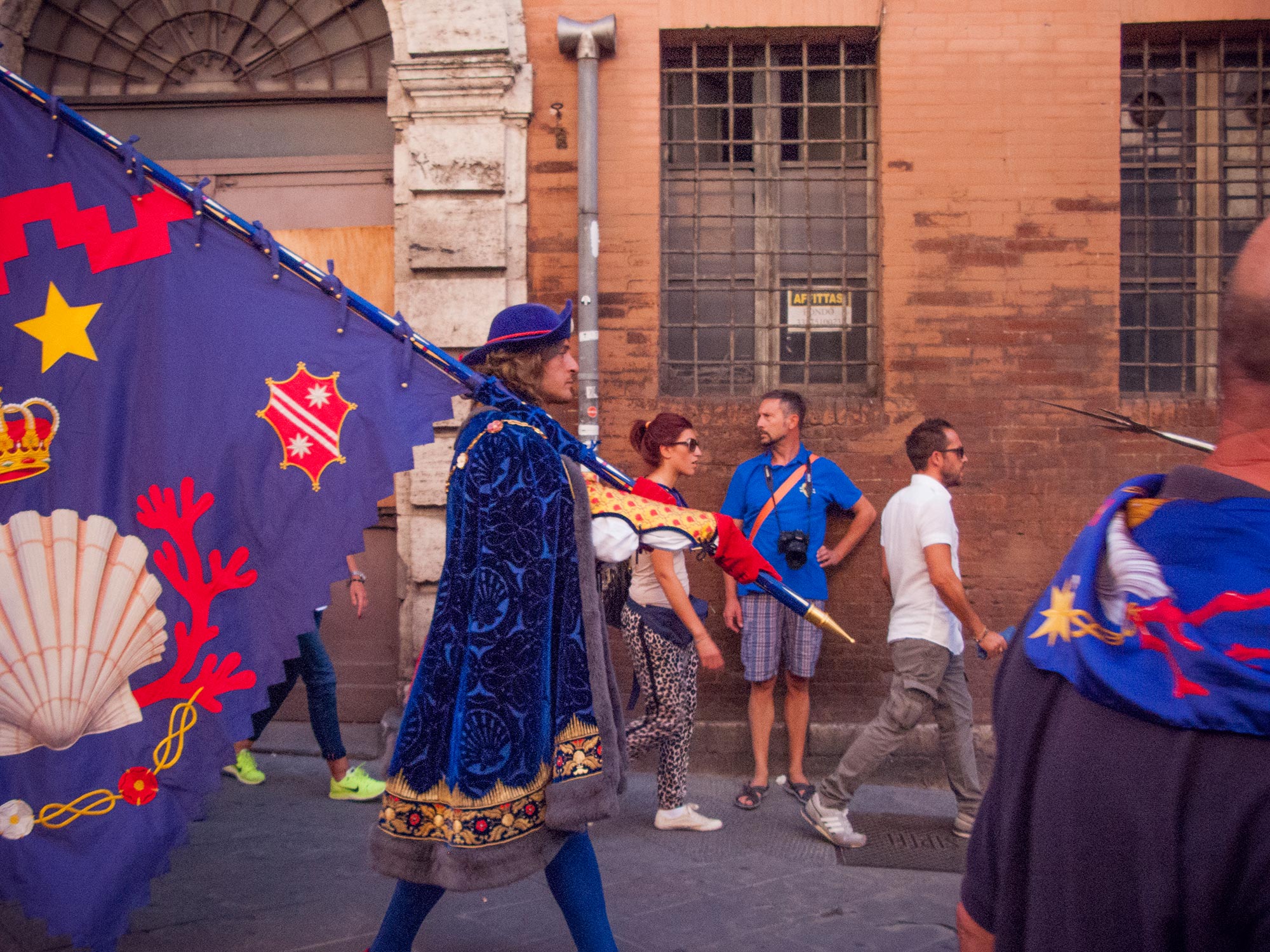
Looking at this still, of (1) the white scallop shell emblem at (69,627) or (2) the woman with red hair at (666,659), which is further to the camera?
(2) the woman with red hair at (666,659)

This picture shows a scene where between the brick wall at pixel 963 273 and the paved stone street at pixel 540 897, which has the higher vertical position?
the brick wall at pixel 963 273

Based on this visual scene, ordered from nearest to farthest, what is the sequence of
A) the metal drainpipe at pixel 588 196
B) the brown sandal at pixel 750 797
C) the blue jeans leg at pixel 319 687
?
the blue jeans leg at pixel 319 687
the brown sandal at pixel 750 797
the metal drainpipe at pixel 588 196

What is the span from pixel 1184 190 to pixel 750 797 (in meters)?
4.45

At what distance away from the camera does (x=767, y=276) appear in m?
6.50

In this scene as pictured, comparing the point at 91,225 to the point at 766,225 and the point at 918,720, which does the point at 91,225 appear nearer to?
the point at 918,720

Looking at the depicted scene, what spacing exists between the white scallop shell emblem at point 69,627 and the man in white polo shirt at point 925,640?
303cm

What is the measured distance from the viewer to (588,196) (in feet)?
19.8

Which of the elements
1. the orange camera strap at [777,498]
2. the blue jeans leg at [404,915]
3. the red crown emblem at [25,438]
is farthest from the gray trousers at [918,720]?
the red crown emblem at [25,438]

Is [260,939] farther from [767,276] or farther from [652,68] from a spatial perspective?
[652,68]

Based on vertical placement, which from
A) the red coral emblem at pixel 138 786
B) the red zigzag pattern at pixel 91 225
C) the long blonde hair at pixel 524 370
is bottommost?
the red coral emblem at pixel 138 786

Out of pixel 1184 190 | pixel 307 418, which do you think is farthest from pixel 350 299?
pixel 1184 190

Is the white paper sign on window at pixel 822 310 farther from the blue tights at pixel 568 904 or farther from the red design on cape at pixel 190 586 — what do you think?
the blue tights at pixel 568 904

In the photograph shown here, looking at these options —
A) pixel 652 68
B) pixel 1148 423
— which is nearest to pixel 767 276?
pixel 652 68

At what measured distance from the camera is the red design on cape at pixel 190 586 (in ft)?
10.8
